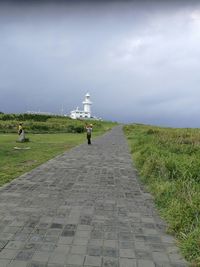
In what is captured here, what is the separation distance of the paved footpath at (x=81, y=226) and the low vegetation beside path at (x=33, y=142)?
85.2 inches

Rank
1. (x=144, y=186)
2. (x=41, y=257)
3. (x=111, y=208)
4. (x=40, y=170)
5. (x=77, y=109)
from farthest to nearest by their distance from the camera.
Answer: (x=77, y=109), (x=40, y=170), (x=144, y=186), (x=111, y=208), (x=41, y=257)

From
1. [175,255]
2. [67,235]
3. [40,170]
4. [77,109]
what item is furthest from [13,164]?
[77,109]

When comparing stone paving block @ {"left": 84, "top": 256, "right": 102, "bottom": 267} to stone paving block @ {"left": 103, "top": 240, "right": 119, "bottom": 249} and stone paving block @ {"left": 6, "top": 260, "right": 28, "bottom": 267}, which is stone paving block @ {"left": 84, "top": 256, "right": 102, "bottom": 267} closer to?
stone paving block @ {"left": 103, "top": 240, "right": 119, "bottom": 249}

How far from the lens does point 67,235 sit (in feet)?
16.0

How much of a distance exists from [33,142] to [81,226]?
20.7 meters

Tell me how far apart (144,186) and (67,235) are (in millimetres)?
4484

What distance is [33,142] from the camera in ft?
83.4

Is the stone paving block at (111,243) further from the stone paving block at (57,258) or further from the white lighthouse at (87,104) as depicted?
the white lighthouse at (87,104)

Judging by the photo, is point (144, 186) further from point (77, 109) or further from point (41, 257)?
point (77, 109)

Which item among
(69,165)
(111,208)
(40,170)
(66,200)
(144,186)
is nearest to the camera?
(111,208)

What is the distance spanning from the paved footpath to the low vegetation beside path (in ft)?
7.10

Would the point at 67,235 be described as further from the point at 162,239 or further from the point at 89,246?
the point at 162,239

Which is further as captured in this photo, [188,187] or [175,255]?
[188,187]

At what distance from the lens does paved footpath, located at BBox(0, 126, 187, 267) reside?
13.6ft
